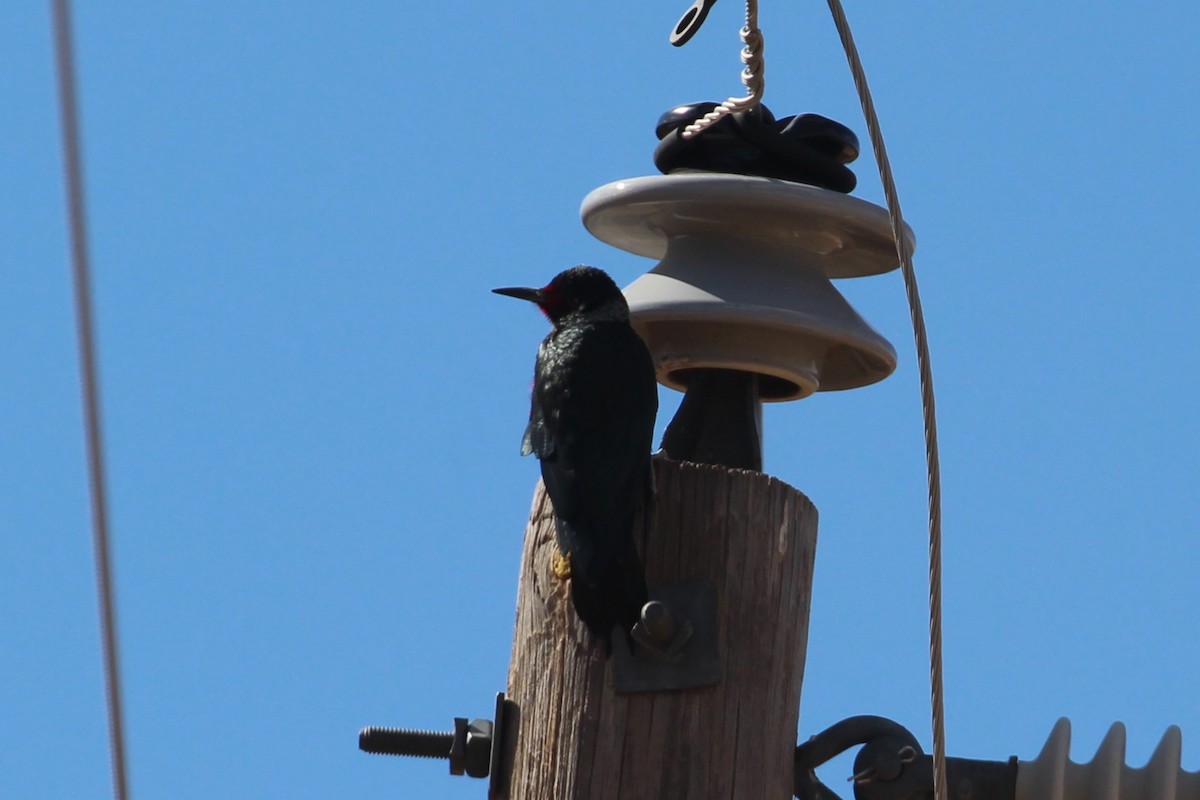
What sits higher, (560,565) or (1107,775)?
(560,565)

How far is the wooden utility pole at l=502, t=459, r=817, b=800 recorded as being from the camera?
339cm

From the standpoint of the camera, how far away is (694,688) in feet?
11.2

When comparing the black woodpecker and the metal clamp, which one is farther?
the metal clamp

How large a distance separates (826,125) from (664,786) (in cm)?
158

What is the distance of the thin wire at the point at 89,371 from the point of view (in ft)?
7.14

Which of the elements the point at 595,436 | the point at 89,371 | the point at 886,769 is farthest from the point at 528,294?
the point at 89,371

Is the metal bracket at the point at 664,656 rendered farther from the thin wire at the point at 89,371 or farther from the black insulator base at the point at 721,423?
the thin wire at the point at 89,371

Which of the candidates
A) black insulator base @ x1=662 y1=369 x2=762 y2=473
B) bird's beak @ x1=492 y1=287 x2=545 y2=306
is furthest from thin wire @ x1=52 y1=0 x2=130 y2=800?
bird's beak @ x1=492 y1=287 x2=545 y2=306

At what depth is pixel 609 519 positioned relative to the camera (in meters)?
3.65

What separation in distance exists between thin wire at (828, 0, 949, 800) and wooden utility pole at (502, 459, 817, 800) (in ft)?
0.73

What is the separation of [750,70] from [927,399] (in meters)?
0.94

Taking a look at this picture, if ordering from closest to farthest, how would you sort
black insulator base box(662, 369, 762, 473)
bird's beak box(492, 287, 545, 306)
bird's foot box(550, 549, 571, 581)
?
bird's foot box(550, 549, 571, 581) → black insulator base box(662, 369, 762, 473) → bird's beak box(492, 287, 545, 306)

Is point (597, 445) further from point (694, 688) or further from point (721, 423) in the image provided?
point (694, 688)

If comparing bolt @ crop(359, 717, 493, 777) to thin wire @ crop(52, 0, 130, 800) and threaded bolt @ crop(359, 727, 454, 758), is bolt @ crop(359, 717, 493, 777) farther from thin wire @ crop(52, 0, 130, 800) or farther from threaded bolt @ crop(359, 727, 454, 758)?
thin wire @ crop(52, 0, 130, 800)
